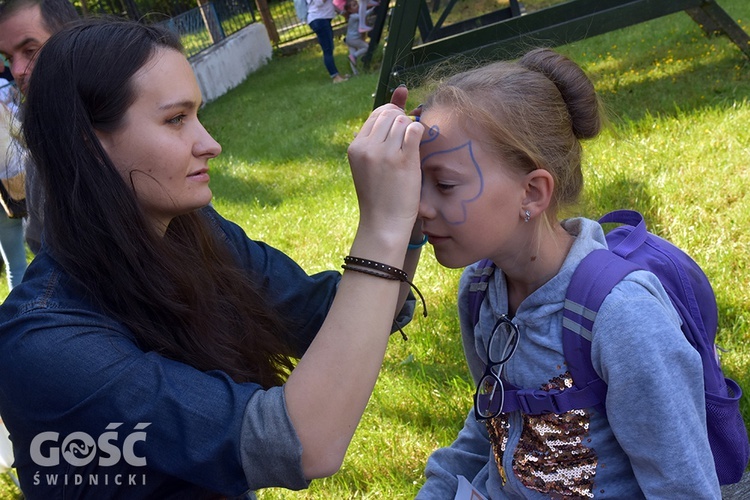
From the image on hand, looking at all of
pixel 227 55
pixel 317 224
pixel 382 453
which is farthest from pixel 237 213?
pixel 227 55

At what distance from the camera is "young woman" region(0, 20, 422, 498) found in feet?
4.52

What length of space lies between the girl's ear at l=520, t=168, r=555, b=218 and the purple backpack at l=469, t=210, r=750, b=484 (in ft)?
0.52

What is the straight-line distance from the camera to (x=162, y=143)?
158 cm

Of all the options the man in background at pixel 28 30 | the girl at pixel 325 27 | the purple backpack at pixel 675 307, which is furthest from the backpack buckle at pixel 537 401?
the girl at pixel 325 27

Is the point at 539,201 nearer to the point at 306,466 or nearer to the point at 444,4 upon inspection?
the point at 306,466

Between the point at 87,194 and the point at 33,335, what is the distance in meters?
0.32

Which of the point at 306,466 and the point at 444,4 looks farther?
the point at 444,4

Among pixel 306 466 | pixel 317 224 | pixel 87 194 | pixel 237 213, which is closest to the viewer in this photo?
pixel 306 466

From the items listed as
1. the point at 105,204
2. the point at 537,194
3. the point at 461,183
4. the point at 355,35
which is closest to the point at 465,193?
the point at 461,183

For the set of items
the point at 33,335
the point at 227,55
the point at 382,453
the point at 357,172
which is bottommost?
the point at 227,55

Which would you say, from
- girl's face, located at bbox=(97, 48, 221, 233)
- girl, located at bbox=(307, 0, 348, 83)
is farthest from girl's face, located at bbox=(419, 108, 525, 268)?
girl, located at bbox=(307, 0, 348, 83)

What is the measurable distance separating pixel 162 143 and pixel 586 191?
283cm

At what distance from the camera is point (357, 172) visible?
142 cm

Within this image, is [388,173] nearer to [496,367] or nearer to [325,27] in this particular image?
[496,367]
